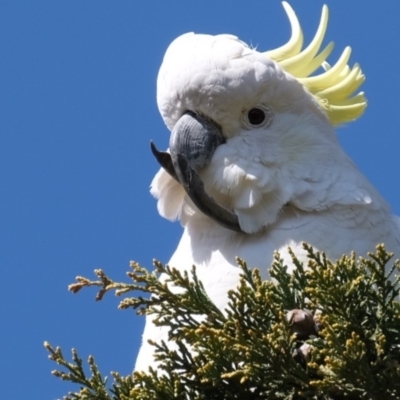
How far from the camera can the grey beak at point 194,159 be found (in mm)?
3799

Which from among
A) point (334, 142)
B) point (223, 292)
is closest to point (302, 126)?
point (334, 142)

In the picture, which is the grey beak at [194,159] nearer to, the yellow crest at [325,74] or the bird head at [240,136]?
the bird head at [240,136]

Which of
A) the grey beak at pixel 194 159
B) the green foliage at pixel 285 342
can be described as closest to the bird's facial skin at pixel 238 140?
the grey beak at pixel 194 159

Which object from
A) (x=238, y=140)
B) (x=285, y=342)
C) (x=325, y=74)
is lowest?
(x=285, y=342)

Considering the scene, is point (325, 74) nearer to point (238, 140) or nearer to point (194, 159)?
point (238, 140)

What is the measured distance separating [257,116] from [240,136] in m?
0.13

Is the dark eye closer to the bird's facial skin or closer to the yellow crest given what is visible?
the bird's facial skin

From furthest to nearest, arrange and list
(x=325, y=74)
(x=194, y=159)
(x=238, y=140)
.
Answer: (x=325, y=74) → (x=238, y=140) → (x=194, y=159)

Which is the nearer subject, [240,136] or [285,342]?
[285,342]

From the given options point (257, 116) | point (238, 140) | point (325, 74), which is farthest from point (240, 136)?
point (325, 74)

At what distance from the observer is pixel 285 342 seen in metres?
2.41

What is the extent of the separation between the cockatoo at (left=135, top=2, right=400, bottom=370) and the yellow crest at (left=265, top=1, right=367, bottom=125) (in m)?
0.01

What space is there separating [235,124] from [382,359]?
5.72 ft

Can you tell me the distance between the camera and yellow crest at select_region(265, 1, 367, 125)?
→ 423 cm
